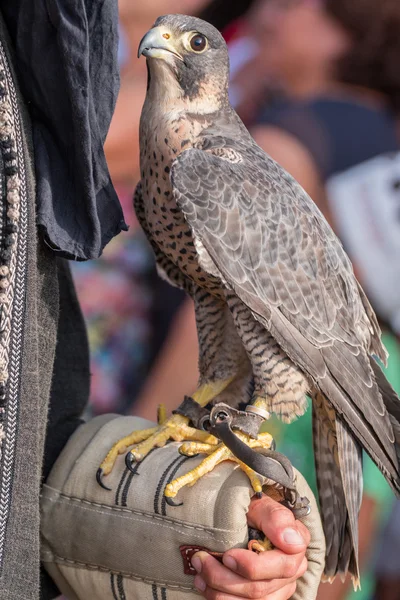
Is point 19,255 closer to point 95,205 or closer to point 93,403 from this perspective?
point 95,205

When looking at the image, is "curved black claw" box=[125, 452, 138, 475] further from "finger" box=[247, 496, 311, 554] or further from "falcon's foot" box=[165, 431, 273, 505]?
"finger" box=[247, 496, 311, 554]

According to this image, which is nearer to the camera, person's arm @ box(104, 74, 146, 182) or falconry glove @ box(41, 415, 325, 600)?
falconry glove @ box(41, 415, 325, 600)

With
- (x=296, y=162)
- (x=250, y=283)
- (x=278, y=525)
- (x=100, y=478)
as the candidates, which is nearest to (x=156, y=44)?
(x=250, y=283)

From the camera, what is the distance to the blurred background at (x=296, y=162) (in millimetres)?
3021

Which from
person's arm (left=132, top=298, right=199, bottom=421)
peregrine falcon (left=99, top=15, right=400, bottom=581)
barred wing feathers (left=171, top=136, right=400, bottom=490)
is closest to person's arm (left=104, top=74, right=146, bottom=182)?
person's arm (left=132, top=298, right=199, bottom=421)

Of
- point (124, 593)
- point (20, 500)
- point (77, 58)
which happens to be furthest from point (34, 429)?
point (77, 58)

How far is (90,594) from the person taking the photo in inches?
54.0

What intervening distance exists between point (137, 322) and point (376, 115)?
1425 millimetres

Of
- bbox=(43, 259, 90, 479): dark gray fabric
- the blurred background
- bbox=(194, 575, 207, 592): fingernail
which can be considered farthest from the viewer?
the blurred background

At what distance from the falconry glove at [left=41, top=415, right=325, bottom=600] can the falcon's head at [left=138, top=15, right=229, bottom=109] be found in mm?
840

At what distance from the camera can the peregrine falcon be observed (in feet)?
4.94

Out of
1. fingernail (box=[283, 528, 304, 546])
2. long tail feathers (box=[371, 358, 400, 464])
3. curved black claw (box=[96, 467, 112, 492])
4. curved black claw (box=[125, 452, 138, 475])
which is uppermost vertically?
long tail feathers (box=[371, 358, 400, 464])

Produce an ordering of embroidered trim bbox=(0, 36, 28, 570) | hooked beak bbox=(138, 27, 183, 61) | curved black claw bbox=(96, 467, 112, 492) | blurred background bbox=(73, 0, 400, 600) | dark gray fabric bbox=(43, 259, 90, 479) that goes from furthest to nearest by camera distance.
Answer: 1. blurred background bbox=(73, 0, 400, 600)
2. hooked beak bbox=(138, 27, 183, 61)
3. dark gray fabric bbox=(43, 259, 90, 479)
4. curved black claw bbox=(96, 467, 112, 492)
5. embroidered trim bbox=(0, 36, 28, 570)

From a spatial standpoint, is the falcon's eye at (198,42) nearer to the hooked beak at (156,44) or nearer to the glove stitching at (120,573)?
the hooked beak at (156,44)
